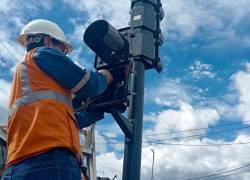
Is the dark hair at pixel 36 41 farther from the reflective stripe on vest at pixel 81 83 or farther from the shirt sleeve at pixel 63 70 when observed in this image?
the reflective stripe on vest at pixel 81 83

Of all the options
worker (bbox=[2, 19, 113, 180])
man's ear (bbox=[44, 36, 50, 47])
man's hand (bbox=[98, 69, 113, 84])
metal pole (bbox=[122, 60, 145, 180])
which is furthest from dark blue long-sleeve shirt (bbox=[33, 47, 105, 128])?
metal pole (bbox=[122, 60, 145, 180])

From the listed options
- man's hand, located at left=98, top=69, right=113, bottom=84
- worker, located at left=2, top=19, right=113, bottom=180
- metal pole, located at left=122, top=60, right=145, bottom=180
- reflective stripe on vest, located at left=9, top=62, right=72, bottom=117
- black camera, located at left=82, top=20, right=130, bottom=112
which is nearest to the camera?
worker, located at left=2, top=19, right=113, bottom=180

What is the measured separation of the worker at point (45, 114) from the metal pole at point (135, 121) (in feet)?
4.06

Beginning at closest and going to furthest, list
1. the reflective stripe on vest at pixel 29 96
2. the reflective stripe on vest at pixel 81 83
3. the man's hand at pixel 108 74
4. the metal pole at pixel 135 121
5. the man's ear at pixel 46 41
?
the reflective stripe on vest at pixel 29 96 → the reflective stripe on vest at pixel 81 83 → the man's ear at pixel 46 41 → the man's hand at pixel 108 74 → the metal pole at pixel 135 121

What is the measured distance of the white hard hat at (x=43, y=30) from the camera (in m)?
3.26

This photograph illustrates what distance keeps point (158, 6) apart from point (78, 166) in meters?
2.75

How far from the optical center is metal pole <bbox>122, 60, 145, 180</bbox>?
14.0 feet

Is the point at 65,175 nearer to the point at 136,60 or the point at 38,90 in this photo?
the point at 38,90

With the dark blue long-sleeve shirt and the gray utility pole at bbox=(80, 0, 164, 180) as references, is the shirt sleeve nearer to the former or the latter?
the dark blue long-sleeve shirt

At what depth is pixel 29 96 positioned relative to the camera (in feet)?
9.65

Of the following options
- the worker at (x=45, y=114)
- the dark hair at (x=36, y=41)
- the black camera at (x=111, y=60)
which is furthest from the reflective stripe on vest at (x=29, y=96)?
the black camera at (x=111, y=60)

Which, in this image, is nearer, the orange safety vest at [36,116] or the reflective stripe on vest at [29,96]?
the orange safety vest at [36,116]

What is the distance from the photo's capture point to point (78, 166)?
2.92 m

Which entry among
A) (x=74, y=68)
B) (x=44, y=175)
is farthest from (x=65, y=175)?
(x=74, y=68)
